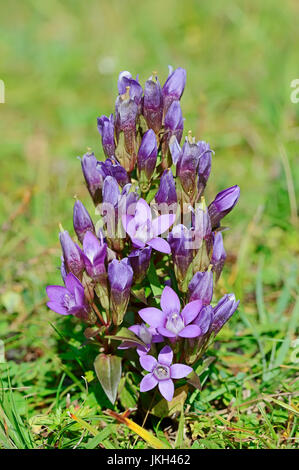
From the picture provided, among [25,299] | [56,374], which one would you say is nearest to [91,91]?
[25,299]

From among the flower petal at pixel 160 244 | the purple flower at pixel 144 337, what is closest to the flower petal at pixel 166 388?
the purple flower at pixel 144 337

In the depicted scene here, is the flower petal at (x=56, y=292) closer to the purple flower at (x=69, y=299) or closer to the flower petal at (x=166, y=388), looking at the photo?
the purple flower at (x=69, y=299)

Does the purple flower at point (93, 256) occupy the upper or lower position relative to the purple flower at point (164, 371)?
upper

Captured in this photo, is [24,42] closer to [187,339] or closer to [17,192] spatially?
[17,192]

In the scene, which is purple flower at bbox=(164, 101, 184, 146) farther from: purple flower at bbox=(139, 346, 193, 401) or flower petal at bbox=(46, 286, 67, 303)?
purple flower at bbox=(139, 346, 193, 401)

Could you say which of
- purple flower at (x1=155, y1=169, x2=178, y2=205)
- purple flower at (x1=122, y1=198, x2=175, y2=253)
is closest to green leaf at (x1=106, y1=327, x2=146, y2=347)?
purple flower at (x1=122, y1=198, x2=175, y2=253)
